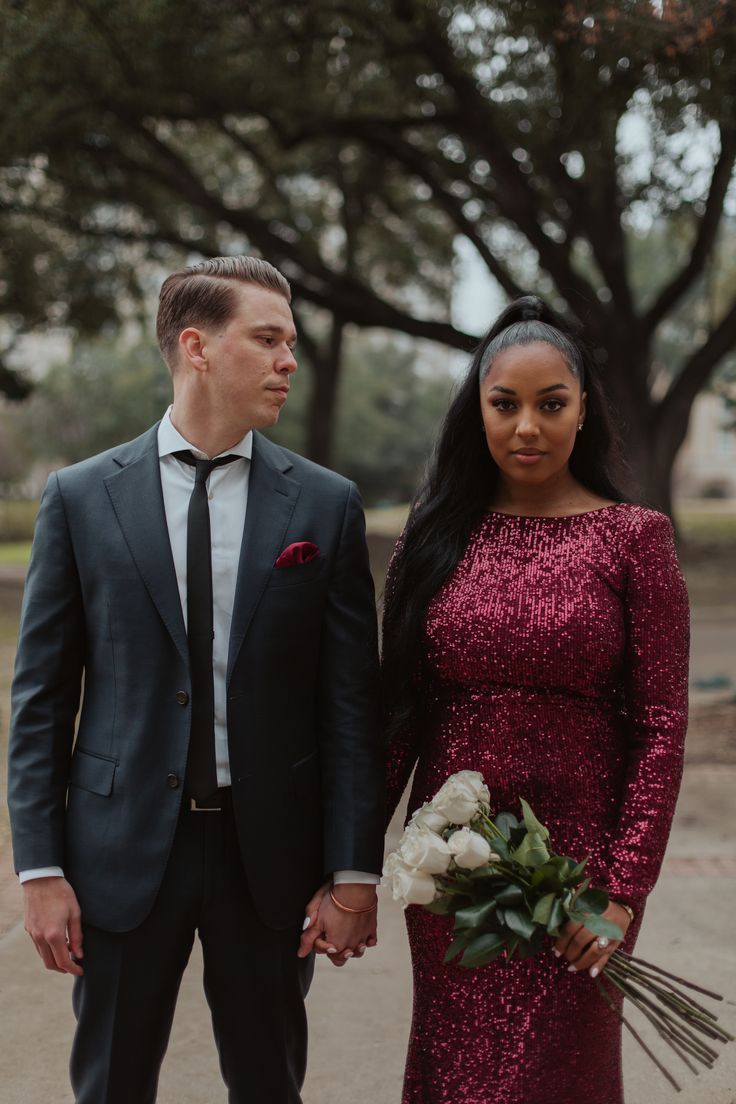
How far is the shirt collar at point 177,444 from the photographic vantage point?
7.96 feet

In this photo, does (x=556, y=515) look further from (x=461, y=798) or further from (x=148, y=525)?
(x=148, y=525)

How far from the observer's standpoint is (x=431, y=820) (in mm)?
2189

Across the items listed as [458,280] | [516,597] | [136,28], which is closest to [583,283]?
[136,28]

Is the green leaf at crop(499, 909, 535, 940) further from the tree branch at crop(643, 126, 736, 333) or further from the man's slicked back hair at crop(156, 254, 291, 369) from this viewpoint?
the tree branch at crop(643, 126, 736, 333)

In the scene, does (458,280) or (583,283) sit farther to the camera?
(458,280)

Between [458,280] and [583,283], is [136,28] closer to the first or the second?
[583,283]

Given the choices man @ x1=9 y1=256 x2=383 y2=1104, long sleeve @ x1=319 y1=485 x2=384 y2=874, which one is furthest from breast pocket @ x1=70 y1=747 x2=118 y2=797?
long sleeve @ x1=319 y1=485 x2=384 y2=874

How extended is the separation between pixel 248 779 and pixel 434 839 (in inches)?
17.5

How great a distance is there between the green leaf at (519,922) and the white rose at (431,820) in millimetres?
200

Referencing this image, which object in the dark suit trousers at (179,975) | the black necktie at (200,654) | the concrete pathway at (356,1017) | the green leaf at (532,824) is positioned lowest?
the concrete pathway at (356,1017)

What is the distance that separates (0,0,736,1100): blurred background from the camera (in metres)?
10.5

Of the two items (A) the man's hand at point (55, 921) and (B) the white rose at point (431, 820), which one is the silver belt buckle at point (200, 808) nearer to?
(A) the man's hand at point (55, 921)

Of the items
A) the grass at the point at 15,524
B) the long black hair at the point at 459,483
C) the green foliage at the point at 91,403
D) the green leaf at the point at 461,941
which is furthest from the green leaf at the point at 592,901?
the green foliage at the point at 91,403

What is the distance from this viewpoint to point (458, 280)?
78.8 feet
